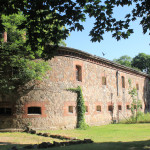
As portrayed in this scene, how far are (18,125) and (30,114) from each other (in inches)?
44.2

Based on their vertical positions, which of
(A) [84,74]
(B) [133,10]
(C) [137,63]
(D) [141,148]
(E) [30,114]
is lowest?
(D) [141,148]

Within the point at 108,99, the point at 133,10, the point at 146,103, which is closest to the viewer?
the point at 133,10

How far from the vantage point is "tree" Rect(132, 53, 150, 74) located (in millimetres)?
45809

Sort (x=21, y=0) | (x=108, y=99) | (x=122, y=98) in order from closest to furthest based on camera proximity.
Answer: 1. (x=21, y=0)
2. (x=108, y=99)
3. (x=122, y=98)

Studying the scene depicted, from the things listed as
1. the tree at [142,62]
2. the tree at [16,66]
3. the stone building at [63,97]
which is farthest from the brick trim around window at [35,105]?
the tree at [142,62]

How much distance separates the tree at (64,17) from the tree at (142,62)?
39.6 meters

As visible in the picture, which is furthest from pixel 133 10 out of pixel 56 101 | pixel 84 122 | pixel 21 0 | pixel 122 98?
pixel 122 98

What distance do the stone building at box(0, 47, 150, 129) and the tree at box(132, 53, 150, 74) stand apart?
1054 inches

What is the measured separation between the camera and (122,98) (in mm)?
24234

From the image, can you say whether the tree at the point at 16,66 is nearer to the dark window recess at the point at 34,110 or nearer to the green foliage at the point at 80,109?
the dark window recess at the point at 34,110

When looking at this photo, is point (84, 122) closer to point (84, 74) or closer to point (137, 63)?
point (84, 74)

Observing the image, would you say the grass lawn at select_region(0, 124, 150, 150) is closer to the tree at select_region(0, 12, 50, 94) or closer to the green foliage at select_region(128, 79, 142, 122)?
the tree at select_region(0, 12, 50, 94)

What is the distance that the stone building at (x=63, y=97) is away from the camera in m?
15.2

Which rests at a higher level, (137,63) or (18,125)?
(137,63)
